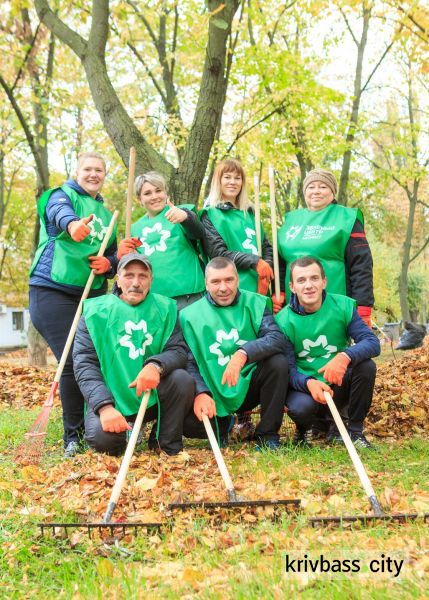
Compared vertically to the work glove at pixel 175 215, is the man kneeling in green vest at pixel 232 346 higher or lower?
lower

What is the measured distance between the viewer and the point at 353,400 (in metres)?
4.94

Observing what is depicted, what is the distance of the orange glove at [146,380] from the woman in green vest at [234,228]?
141 cm

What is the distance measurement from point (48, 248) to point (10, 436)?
77.9 inches

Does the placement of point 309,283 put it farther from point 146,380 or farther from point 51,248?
point 51,248

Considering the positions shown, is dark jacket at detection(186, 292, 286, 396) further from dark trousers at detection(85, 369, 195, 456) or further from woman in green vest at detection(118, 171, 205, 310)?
woman in green vest at detection(118, 171, 205, 310)

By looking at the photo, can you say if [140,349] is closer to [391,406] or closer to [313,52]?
[391,406]

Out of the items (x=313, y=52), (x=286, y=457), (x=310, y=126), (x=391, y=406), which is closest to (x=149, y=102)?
(x=313, y=52)

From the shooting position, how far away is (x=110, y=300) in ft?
15.4

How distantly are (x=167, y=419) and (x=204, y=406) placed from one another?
0.38 meters

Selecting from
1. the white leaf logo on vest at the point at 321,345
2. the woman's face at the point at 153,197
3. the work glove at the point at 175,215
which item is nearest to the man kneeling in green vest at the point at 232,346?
the white leaf logo on vest at the point at 321,345

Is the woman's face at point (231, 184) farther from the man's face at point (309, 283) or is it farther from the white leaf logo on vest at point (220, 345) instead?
the white leaf logo on vest at point (220, 345)

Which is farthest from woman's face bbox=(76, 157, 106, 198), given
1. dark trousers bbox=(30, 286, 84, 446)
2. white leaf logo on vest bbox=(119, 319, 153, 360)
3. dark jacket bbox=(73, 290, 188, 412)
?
white leaf logo on vest bbox=(119, 319, 153, 360)

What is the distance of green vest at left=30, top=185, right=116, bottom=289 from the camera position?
197 inches

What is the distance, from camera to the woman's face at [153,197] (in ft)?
17.1
